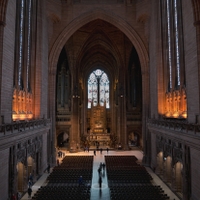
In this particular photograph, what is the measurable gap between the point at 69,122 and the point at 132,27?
55.9ft

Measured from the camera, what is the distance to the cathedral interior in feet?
41.4

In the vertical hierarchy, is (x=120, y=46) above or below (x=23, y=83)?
above

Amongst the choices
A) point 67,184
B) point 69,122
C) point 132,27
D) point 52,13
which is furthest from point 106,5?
point 67,184

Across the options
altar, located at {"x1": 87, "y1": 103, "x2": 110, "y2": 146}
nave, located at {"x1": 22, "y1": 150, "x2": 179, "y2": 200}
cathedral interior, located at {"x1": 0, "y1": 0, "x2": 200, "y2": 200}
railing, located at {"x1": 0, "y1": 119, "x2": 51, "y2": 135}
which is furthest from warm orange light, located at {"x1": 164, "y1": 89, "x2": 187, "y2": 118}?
altar, located at {"x1": 87, "y1": 103, "x2": 110, "y2": 146}

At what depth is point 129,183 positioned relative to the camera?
17.3 metres

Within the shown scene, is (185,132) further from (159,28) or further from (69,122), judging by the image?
(69,122)

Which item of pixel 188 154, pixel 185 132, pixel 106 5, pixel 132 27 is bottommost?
pixel 188 154

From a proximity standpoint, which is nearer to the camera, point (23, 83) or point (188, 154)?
point (188, 154)

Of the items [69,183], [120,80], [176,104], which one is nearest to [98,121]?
[120,80]

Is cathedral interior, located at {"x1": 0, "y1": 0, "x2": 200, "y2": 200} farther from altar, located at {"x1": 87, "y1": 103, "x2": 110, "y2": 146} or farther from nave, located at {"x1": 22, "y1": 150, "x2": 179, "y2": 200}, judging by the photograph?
altar, located at {"x1": 87, "y1": 103, "x2": 110, "y2": 146}

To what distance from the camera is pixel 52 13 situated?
24.9 m

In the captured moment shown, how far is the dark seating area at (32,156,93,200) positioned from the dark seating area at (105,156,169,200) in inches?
72.6

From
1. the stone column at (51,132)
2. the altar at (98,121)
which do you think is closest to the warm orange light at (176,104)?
the stone column at (51,132)

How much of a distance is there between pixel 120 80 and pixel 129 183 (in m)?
21.6
